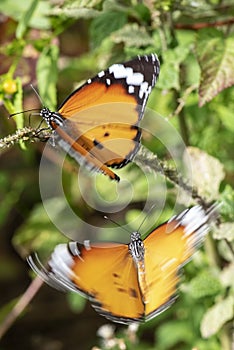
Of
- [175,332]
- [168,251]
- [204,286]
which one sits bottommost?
[175,332]

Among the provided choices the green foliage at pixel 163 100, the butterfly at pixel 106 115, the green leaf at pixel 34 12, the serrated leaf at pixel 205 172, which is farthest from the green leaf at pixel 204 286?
the green leaf at pixel 34 12

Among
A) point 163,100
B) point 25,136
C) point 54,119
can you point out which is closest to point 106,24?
point 163,100

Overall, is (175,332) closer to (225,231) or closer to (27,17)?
(225,231)

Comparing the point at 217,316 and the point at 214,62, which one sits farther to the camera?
the point at 217,316

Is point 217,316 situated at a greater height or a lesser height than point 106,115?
lesser

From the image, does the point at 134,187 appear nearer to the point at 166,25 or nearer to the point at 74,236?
the point at 74,236

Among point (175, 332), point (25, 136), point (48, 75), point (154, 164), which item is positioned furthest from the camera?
point (175, 332)

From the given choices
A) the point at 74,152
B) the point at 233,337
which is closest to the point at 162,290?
the point at 74,152
